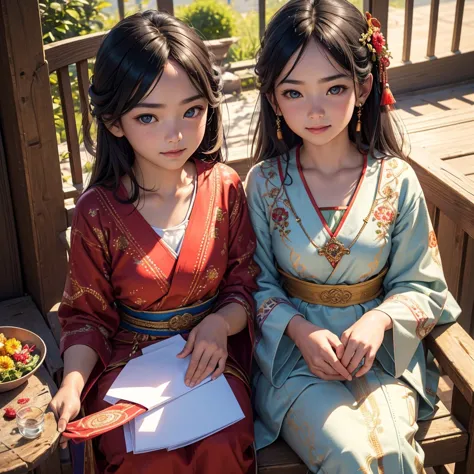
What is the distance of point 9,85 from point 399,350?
153 centimetres

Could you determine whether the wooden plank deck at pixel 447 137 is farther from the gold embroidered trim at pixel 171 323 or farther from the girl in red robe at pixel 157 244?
the gold embroidered trim at pixel 171 323

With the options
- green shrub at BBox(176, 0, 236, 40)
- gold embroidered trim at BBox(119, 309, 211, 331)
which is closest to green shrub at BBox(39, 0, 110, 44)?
green shrub at BBox(176, 0, 236, 40)

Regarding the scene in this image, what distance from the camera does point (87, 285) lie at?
222 centimetres

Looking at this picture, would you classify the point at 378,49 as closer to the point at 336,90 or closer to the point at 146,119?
the point at 336,90

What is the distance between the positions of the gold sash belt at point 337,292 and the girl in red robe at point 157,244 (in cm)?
16

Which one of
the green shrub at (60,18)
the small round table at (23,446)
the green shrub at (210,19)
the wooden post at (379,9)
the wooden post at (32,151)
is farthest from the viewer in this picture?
the green shrub at (210,19)

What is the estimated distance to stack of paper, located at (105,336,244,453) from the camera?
2000mm

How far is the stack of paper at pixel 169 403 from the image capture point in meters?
2.00

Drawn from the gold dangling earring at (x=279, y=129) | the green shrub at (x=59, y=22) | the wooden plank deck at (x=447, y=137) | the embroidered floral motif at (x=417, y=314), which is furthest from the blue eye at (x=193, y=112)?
the green shrub at (x=59, y=22)

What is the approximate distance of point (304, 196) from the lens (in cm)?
237

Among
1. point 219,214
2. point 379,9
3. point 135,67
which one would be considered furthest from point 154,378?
point 379,9

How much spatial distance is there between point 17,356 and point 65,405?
404 mm

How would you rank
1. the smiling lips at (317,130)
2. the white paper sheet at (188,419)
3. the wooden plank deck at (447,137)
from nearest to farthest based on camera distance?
the white paper sheet at (188,419) < the smiling lips at (317,130) < the wooden plank deck at (447,137)

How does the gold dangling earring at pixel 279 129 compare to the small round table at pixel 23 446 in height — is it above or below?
above
